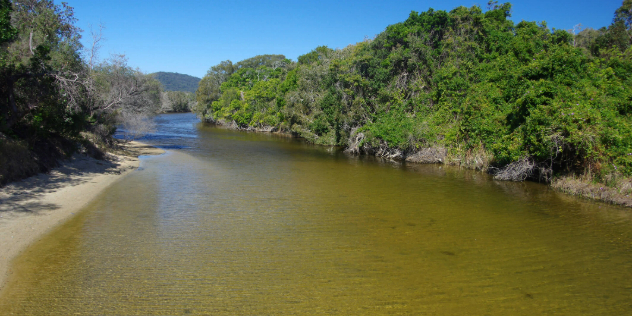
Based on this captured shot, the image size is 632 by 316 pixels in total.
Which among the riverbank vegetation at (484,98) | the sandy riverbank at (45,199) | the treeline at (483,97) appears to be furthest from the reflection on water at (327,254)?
the treeline at (483,97)

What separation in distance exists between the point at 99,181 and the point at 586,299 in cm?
1838

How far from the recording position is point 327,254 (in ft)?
33.3

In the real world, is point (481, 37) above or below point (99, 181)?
above

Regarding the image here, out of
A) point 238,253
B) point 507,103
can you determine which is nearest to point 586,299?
point 238,253

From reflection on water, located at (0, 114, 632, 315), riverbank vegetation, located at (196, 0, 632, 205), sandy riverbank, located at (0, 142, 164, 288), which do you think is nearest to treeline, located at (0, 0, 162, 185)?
sandy riverbank, located at (0, 142, 164, 288)

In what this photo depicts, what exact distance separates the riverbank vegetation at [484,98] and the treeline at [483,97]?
70mm

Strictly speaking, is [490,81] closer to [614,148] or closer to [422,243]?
[614,148]

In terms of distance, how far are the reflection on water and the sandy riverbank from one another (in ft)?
1.48

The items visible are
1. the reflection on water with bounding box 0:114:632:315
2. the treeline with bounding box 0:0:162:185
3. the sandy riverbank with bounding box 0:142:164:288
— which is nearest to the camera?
the reflection on water with bounding box 0:114:632:315

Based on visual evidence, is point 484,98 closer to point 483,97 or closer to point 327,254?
point 483,97

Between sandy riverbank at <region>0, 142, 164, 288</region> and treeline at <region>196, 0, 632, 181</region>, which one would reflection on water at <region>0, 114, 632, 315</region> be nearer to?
sandy riverbank at <region>0, 142, 164, 288</region>

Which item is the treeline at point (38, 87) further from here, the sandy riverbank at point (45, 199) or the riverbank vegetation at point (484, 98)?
the riverbank vegetation at point (484, 98)

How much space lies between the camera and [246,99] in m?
56.6

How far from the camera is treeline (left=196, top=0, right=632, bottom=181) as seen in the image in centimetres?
1616
